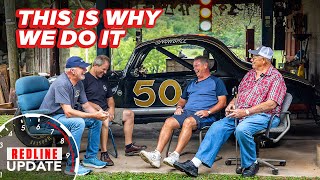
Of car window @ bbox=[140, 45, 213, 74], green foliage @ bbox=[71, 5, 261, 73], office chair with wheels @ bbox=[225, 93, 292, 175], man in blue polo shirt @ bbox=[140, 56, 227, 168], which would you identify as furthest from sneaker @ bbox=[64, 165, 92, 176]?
green foliage @ bbox=[71, 5, 261, 73]

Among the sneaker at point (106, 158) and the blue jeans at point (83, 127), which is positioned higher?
the blue jeans at point (83, 127)

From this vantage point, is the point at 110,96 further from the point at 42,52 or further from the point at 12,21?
the point at 42,52

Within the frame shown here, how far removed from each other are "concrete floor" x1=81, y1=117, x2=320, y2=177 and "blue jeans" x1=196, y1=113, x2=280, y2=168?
28 centimetres

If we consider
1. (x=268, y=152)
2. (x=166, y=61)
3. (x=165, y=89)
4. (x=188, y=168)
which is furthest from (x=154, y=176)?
(x=166, y=61)

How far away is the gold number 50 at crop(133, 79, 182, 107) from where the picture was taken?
27.0ft

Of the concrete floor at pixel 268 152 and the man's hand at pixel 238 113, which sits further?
the concrete floor at pixel 268 152

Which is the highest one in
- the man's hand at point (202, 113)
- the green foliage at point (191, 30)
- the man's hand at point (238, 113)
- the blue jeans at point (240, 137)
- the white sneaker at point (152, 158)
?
the green foliage at point (191, 30)

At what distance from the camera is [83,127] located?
247 inches

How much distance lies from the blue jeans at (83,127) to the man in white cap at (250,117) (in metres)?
1.07

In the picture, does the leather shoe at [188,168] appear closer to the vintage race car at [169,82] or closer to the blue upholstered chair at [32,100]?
the blue upholstered chair at [32,100]

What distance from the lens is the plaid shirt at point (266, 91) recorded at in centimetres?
631

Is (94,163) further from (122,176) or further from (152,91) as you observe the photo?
(152,91)

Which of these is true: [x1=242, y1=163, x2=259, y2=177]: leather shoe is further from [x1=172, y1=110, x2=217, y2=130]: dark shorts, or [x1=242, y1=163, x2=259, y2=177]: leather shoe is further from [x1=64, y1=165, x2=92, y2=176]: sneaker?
[x1=64, y1=165, x2=92, y2=176]: sneaker

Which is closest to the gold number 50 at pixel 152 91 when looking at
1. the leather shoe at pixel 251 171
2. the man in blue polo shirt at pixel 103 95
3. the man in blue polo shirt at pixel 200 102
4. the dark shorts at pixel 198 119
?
A: the man in blue polo shirt at pixel 103 95
